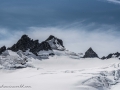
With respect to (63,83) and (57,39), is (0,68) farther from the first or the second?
(57,39)

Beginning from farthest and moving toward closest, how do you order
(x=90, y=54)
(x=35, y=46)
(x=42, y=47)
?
(x=90, y=54) < (x=35, y=46) < (x=42, y=47)

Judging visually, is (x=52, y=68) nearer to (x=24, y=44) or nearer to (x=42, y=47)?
(x=42, y=47)

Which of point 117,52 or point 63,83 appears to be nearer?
point 63,83

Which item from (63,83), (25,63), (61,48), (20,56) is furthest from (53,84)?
(61,48)

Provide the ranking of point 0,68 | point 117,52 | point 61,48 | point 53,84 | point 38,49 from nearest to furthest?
point 53,84 < point 0,68 < point 38,49 < point 61,48 < point 117,52

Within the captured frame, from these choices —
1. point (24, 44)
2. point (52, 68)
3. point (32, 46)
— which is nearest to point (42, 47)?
point (32, 46)

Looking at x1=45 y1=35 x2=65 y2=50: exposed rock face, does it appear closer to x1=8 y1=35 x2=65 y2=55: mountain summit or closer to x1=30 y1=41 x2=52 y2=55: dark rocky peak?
x1=8 y1=35 x2=65 y2=55: mountain summit

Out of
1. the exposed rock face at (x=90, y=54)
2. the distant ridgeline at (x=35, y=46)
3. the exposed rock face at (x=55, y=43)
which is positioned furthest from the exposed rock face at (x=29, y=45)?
the exposed rock face at (x=90, y=54)

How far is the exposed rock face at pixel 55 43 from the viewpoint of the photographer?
3278 inches

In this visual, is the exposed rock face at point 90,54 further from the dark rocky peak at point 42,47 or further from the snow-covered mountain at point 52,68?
the dark rocky peak at point 42,47

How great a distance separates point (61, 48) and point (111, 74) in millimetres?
46155

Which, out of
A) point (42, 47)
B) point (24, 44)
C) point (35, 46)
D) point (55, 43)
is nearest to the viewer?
point (24, 44)

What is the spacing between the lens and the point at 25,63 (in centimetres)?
5819

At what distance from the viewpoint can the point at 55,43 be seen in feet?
278
